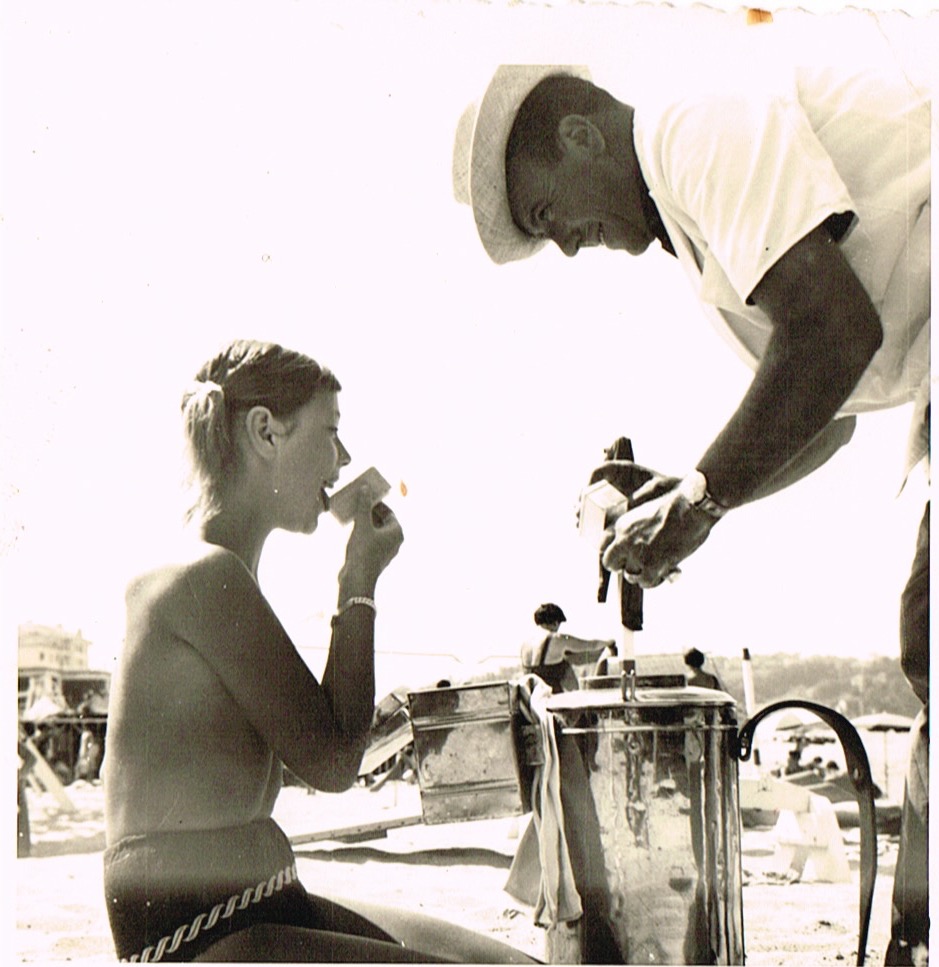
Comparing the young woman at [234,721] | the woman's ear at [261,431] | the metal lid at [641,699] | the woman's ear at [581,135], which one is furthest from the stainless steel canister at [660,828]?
the woman's ear at [581,135]

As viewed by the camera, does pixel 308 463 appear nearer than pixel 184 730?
No

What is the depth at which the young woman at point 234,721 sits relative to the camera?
2088mm

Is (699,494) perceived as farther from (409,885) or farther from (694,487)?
(409,885)

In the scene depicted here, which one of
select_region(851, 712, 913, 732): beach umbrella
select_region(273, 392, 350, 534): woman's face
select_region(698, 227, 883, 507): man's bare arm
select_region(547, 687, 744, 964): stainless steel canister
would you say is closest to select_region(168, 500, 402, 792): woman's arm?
select_region(273, 392, 350, 534): woman's face

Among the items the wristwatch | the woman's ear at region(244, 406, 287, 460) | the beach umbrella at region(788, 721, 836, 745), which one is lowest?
the beach umbrella at region(788, 721, 836, 745)

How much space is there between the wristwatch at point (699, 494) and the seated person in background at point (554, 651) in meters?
0.28

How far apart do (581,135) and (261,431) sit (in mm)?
743

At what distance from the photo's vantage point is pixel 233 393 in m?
2.19

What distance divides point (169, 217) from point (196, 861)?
1084 mm

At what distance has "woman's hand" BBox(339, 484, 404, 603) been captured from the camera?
7.25 ft

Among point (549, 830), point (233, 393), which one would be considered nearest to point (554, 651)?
point (549, 830)

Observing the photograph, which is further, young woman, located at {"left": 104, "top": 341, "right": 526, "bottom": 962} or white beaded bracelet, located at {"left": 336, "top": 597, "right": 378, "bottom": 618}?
white beaded bracelet, located at {"left": 336, "top": 597, "right": 378, "bottom": 618}

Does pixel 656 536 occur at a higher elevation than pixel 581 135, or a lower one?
lower

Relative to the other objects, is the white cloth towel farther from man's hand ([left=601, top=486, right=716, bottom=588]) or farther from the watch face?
the watch face
